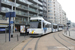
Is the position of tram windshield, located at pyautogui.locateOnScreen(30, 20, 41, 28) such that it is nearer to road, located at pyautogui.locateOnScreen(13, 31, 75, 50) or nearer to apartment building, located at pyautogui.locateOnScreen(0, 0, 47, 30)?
road, located at pyautogui.locateOnScreen(13, 31, 75, 50)

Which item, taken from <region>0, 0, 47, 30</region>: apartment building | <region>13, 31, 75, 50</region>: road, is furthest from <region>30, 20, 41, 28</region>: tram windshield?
<region>0, 0, 47, 30</region>: apartment building

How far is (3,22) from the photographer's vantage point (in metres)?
28.5

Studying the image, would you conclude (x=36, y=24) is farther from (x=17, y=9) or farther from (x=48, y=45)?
(x=17, y=9)

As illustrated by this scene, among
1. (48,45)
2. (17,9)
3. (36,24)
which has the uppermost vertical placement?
(17,9)

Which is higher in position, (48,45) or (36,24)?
(36,24)

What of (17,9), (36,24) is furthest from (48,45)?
(17,9)

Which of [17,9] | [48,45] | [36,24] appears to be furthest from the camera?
[17,9]

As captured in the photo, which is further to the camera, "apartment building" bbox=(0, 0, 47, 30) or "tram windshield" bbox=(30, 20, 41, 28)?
"apartment building" bbox=(0, 0, 47, 30)

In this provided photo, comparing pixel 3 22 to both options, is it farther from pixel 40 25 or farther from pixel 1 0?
pixel 40 25

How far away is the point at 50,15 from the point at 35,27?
61.6m

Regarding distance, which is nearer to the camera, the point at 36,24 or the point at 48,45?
the point at 48,45

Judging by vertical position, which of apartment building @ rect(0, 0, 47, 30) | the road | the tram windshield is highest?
apartment building @ rect(0, 0, 47, 30)

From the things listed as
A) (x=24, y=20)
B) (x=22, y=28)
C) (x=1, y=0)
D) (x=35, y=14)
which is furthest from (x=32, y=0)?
(x=22, y=28)

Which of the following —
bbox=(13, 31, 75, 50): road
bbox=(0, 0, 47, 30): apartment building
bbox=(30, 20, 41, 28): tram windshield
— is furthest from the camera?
bbox=(0, 0, 47, 30): apartment building
